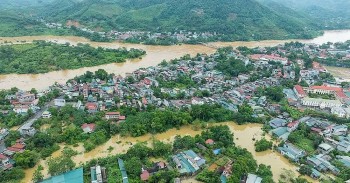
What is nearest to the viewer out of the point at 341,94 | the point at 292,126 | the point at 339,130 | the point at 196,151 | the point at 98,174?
the point at 98,174

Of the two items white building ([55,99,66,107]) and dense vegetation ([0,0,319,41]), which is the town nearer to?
white building ([55,99,66,107])

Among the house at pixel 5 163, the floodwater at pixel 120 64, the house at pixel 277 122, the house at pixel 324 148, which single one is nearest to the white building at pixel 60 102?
the floodwater at pixel 120 64

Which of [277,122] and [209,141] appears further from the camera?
[277,122]

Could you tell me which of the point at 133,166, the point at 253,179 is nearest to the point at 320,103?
the point at 253,179

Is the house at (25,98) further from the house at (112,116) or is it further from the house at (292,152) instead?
the house at (292,152)

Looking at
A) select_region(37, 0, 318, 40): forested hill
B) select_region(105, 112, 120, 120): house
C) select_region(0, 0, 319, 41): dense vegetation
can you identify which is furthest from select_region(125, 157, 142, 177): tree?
select_region(37, 0, 318, 40): forested hill

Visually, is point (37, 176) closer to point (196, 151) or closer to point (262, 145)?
point (196, 151)
